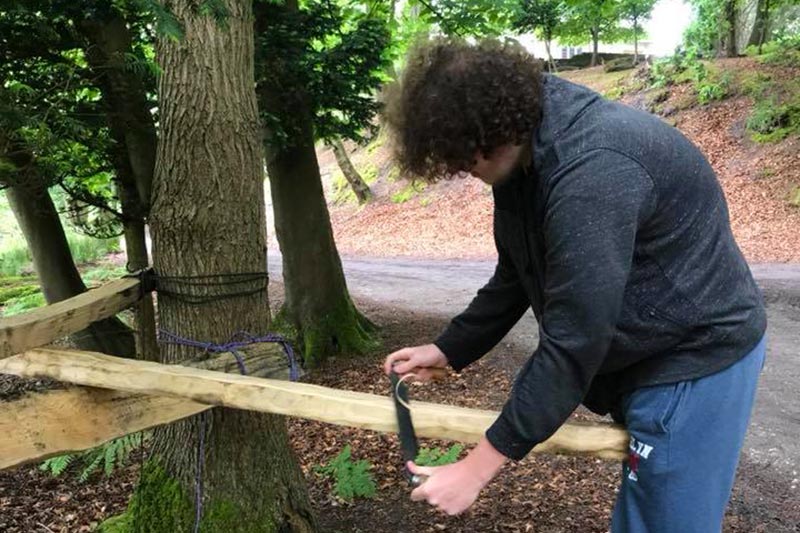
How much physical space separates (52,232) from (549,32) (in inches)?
795

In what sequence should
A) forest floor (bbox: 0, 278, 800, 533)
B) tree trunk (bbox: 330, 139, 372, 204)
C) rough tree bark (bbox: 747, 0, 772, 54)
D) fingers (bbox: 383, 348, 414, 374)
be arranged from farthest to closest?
1. tree trunk (bbox: 330, 139, 372, 204)
2. rough tree bark (bbox: 747, 0, 772, 54)
3. forest floor (bbox: 0, 278, 800, 533)
4. fingers (bbox: 383, 348, 414, 374)

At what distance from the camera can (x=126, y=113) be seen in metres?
4.73

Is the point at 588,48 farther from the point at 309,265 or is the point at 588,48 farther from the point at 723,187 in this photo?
the point at 309,265

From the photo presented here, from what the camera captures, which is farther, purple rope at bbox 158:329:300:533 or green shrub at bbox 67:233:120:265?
green shrub at bbox 67:233:120:265

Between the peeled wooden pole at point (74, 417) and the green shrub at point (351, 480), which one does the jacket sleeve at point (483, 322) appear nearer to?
the peeled wooden pole at point (74, 417)

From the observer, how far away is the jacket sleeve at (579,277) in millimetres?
1562

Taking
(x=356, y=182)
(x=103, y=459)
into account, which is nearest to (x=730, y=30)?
(x=356, y=182)

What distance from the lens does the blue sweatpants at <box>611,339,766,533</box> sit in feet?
5.97

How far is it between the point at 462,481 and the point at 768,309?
816cm

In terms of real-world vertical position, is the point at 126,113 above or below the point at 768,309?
above

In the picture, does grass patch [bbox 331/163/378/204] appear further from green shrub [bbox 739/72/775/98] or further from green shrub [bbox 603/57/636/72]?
green shrub [bbox 739/72/775/98]

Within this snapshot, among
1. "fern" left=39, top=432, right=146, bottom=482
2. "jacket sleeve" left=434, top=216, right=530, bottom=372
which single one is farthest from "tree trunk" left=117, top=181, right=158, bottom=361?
"jacket sleeve" left=434, top=216, right=530, bottom=372

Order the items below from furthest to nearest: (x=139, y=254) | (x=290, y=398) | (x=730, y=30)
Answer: (x=730, y=30)
(x=139, y=254)
(x=290, y=398)

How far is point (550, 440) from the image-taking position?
1914 mm
